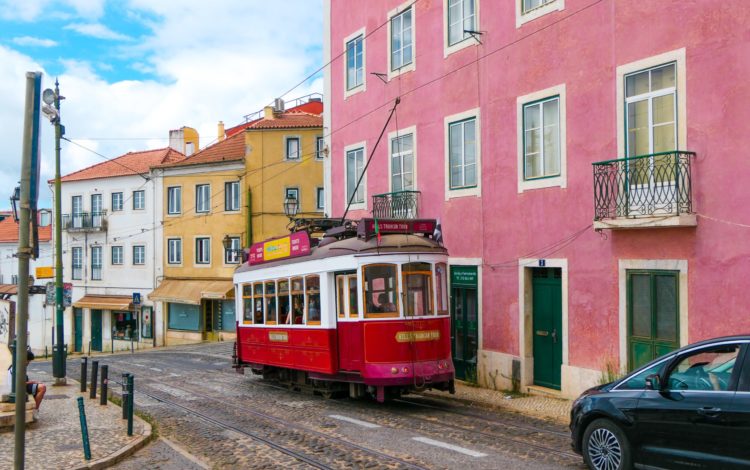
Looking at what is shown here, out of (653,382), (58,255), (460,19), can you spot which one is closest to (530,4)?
(460,19)

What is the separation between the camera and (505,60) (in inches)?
658

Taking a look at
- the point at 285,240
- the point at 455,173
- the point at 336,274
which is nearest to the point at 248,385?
the point at 285,240

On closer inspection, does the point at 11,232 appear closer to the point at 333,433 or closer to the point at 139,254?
the point at 139,254

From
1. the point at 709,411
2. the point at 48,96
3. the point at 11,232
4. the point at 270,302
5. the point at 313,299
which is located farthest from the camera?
the point at 11,232

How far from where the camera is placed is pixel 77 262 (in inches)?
1839

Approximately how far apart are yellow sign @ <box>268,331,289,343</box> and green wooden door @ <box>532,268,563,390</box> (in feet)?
16.2

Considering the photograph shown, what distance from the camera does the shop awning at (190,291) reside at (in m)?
37.6

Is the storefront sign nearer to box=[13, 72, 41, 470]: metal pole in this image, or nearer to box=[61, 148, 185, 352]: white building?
box=[13, 72, 41, 470]: metal pole

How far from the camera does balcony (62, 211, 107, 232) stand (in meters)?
44.7

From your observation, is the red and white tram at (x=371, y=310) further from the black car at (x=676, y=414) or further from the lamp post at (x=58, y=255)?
the lamp post at (x=58, y=255)

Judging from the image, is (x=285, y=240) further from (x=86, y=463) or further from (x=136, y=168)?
(x=136, y=168)

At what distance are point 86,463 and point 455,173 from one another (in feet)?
34.9

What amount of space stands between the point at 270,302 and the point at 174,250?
2525 centimetres

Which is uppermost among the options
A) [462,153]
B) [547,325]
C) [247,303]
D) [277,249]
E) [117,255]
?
[462,153]
